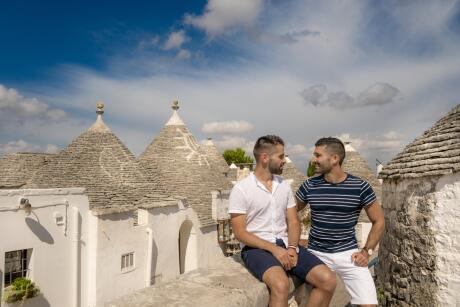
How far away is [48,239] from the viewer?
1038cm

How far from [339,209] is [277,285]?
3.16 ft

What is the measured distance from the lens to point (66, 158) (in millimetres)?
14406

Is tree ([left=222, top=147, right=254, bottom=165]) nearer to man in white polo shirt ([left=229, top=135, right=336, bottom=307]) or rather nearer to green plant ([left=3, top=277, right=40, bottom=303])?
green plant ([left=3, top=277, right=40, bottom=303])

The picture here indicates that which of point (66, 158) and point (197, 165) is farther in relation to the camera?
point (197, 165)

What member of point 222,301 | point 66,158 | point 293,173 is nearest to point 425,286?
point 222,301

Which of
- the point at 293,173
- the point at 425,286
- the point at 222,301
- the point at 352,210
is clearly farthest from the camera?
the point at 293,173

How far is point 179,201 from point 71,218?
491 cm

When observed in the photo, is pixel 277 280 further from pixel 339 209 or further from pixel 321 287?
pixel 339 209

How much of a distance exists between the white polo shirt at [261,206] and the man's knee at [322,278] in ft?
1.26

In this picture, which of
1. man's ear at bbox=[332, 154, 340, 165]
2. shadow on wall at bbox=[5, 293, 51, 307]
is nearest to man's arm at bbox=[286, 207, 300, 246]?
man's ear at bbox=[332, 154, 340, 165]

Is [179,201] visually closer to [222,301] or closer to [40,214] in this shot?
[40,214]

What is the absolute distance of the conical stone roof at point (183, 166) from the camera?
17.3 m

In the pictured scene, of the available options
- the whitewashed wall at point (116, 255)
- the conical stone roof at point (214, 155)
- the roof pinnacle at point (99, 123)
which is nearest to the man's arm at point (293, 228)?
the whitewashed wall at point (116, 255)

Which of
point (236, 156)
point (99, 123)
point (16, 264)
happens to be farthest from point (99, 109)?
point (236, 156)
